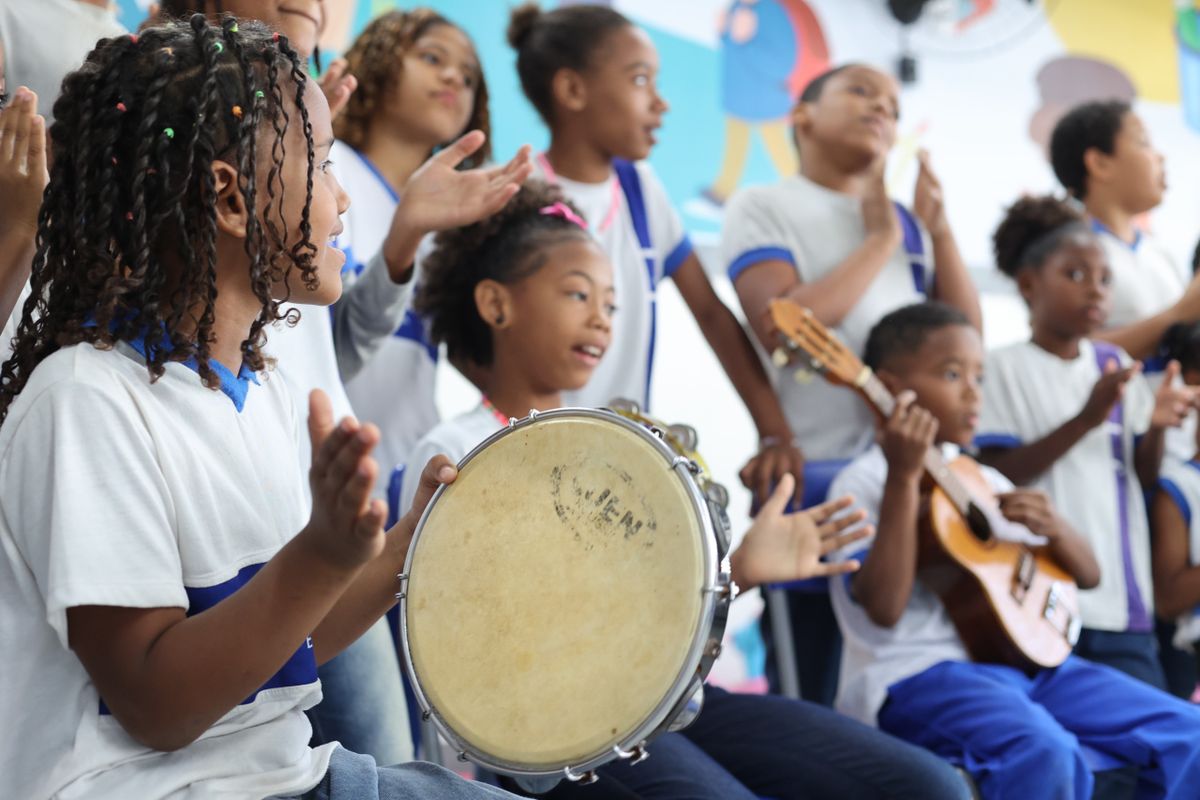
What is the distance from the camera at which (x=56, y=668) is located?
111cm

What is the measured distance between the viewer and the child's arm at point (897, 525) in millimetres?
2283

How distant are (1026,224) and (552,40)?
1.39m

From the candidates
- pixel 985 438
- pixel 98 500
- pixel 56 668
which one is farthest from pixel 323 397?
pixel 985 438

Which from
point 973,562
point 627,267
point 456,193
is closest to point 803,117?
point 627,267

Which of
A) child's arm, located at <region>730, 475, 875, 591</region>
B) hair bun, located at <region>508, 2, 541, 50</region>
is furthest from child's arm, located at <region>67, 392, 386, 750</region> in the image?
hair bun, located at <region>508, 2, 541, 50</region>

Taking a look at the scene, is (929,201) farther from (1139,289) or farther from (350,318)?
(350,318)

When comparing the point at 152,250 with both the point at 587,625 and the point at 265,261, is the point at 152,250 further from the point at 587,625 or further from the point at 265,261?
the point at 587,625

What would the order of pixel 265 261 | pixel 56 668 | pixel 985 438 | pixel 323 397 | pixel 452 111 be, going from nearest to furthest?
pixel 323 397
pixel 56 668
pixel 265 261
pixel 452 111
pixel 985 438

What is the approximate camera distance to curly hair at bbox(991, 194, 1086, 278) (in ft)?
11.0

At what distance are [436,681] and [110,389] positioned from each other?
0.44 meters

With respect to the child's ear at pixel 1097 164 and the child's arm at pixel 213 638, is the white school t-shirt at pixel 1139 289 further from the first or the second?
the child's arm at pixel 213 638

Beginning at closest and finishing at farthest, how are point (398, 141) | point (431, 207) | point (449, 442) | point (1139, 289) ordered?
point (431, 207) < point (449, 442) < point (398, 141) < point (1139, 289)

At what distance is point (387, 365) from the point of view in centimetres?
241

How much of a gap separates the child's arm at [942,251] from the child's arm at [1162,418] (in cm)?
47
